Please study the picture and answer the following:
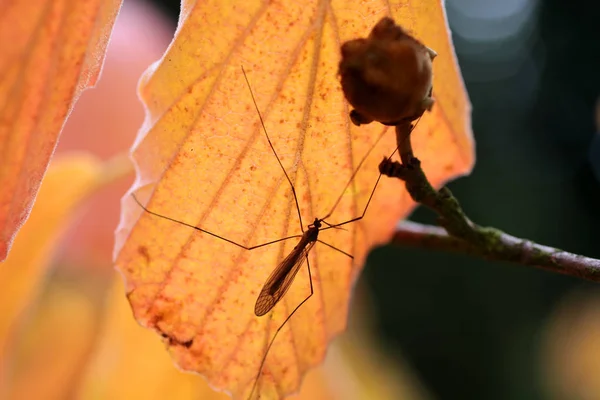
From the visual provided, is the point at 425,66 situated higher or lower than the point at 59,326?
higher

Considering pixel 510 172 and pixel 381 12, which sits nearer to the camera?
pixel 381 12

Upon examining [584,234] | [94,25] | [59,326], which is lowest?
[59,326]

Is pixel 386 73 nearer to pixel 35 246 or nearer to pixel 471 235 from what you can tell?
pixel 471 235

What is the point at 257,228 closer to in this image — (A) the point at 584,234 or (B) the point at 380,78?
(B) the point at 380,78

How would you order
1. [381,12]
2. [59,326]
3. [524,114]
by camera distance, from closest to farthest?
[381,12], [59,326], [524,114]

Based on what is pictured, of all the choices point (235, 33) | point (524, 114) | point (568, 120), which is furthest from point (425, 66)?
point (524, 114)

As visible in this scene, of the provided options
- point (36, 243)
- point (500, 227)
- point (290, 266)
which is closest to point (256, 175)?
point (290, 266)
